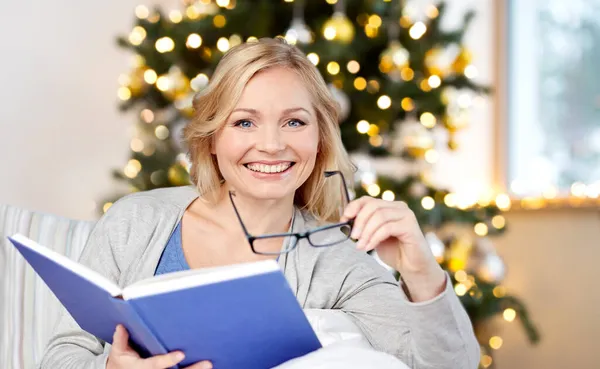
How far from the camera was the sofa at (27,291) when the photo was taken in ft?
5.50

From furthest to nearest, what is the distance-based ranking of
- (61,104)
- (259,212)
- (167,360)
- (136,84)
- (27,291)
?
1. (61,104)
2. (136,84)
3. (27,291)
4. (259,212)
5. (167,360)

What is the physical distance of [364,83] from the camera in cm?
274

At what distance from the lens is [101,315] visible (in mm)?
1170

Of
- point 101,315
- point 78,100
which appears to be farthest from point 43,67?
point 101,315

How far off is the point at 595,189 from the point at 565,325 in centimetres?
60

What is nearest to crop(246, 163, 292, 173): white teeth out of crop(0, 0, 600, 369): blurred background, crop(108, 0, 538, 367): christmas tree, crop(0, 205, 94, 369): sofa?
crop(0, 205, 94, 369): sofa

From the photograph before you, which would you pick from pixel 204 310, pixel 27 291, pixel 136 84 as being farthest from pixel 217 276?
pixel 136 84

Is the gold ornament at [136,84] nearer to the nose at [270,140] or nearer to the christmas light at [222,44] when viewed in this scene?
the christmas light at [222,44]

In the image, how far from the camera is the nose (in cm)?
142

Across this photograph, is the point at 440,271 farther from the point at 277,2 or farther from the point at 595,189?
the point at 595,189

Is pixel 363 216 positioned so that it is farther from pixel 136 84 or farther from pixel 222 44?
pixel 136 84

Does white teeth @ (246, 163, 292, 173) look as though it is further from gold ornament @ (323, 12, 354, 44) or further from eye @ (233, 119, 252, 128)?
gold ornament @ (323, 12, 354, 44)

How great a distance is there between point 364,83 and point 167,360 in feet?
5.91

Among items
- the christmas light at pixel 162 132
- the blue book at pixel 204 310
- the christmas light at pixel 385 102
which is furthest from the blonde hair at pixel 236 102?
the christmas light at pixel 162 132
